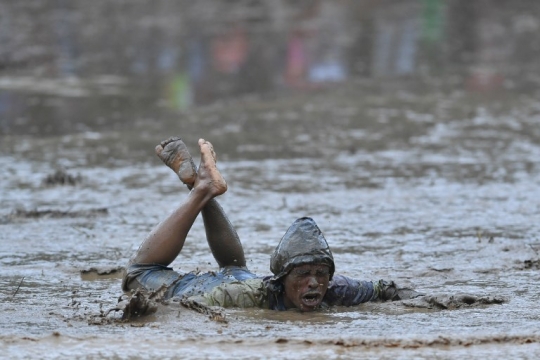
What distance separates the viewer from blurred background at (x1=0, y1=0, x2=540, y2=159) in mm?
12711

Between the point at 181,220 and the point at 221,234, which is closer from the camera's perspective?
the point at 181,220

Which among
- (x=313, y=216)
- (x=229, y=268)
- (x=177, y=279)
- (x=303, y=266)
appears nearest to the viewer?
(x=303, y=266)

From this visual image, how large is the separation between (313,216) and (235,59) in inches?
366

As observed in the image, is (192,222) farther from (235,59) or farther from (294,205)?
(235,59)

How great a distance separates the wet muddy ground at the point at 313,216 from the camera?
16.5 ft

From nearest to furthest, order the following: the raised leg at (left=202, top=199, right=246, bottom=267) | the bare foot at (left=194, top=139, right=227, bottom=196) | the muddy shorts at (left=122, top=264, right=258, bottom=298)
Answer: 1. the muddy shorts at (left=122, top=264, right=258, bottom=298)
2. the bare foot at (left=194, top=139, right=227, bottom=196)
3. the raised leg at (left=202, top=199, right=246, bottom=267)

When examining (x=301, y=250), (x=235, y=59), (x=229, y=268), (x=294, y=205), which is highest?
(x=235, y=59)

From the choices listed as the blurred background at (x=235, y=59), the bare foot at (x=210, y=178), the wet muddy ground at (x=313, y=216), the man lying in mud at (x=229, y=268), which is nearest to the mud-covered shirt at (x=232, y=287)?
the man lying in mud at (x=229, y=268)

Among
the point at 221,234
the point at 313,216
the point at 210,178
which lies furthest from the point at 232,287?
the point at 313,216

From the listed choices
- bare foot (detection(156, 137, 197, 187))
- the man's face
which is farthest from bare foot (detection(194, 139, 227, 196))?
the man's face

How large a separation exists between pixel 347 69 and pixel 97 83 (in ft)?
11.9

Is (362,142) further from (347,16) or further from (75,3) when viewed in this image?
(75,3)

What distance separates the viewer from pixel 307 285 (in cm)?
548

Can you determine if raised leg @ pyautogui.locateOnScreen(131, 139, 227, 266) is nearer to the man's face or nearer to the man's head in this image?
the man's head
